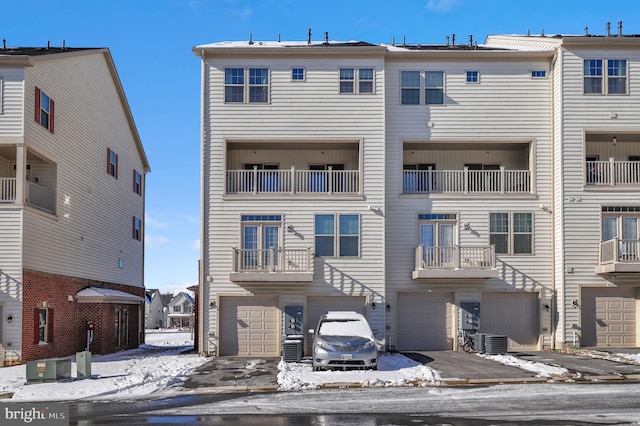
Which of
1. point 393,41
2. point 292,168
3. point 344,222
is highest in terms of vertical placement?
point 393,41

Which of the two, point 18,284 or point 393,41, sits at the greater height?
point 393,41

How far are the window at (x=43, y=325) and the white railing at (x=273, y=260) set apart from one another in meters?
6.87

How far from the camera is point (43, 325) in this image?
24.5 meters

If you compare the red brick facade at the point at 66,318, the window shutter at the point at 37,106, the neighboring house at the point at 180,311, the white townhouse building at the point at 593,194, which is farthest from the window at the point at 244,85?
the neighboring house at the point at 180,311

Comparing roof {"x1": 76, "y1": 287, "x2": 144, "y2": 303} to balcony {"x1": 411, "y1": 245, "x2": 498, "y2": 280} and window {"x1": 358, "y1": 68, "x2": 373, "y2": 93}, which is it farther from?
window {"x1": 358, "y1": 68, "x2": 373, "y2": 93}

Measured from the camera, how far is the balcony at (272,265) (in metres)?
25.2

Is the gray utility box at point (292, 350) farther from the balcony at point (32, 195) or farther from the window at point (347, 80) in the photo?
the window at point (347, 80)

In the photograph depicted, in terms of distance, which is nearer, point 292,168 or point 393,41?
point 292,168

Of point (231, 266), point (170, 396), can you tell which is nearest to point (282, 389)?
point (170, 396)

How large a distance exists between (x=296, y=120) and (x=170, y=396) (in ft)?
44.5

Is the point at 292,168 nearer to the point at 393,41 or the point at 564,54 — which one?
the point at 393,41

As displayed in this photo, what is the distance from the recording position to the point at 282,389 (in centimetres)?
1703

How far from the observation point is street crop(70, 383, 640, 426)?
12875 millimetres

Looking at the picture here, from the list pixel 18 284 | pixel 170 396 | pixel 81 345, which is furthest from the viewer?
pixel 81 345
